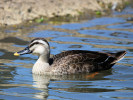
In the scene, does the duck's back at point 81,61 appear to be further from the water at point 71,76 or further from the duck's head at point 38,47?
the duck's head at point 38,47

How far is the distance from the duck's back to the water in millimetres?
213

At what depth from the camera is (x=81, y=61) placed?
1173 cm

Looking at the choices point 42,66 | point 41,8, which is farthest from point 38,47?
point 41,8

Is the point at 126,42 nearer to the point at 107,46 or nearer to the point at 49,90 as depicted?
the point at 107,46

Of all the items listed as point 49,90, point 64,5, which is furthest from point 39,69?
point 64,5

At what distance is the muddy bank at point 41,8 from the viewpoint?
18453mm

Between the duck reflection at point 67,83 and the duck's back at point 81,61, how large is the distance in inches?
7.6

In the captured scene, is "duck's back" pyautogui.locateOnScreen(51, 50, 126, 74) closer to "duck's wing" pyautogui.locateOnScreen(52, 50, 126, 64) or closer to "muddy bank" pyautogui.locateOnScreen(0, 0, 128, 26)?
"duck's wing" pyautogui.locateOnScreen(52, 50, 126, 64)

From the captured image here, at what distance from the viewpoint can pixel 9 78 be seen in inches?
429

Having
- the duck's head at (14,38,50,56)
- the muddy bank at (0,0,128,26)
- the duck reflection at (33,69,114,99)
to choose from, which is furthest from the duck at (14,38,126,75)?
the muddy bank at (0,0,128,26)

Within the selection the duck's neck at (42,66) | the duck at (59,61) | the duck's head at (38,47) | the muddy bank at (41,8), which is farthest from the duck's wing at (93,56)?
the muddy bank at (41,8)

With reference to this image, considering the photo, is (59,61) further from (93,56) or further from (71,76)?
(93,56)

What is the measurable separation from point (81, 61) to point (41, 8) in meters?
8.92

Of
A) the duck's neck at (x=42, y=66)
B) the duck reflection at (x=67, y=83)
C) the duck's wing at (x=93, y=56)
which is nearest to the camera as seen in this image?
the duck reflection at (x=67, y=83)
